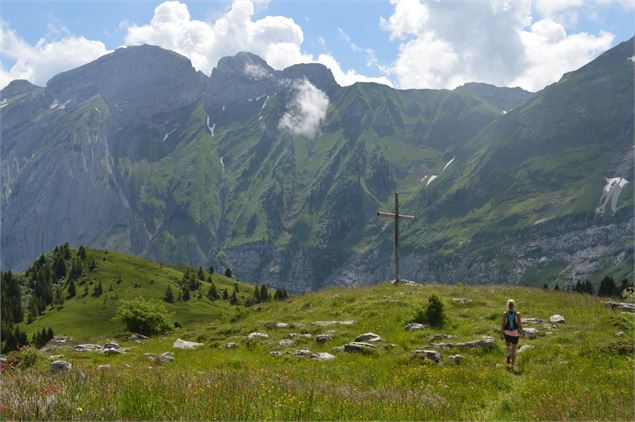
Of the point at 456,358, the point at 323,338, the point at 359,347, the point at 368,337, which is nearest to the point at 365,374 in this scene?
the point at 456,358

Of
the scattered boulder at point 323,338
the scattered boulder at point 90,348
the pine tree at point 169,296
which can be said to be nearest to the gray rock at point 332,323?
the scattered boulder at point 323,338

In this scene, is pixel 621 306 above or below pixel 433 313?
above

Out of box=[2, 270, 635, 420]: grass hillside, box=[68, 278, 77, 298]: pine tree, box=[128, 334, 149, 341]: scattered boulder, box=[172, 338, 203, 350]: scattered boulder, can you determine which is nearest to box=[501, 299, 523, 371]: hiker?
box=[2, 270, 635, 420]: grass hillside

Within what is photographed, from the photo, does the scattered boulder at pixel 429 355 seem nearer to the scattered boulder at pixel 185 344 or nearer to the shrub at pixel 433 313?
the shrub at pixel 433 313

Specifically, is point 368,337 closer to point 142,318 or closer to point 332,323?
point 332,323

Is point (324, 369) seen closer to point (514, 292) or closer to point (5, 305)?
point (514, 292)

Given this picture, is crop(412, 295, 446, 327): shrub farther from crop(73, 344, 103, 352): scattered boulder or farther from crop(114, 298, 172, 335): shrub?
crop(114, 298, 172, 335): shrub

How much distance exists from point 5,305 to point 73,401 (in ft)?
505

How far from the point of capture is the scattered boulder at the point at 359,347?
2531 centimetres

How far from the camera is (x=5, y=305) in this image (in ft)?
460

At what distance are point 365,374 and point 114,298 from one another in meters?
134

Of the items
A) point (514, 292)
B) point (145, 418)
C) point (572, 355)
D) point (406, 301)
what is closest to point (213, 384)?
point (145, 418)

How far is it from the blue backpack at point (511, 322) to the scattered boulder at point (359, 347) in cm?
646

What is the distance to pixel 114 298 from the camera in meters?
140
